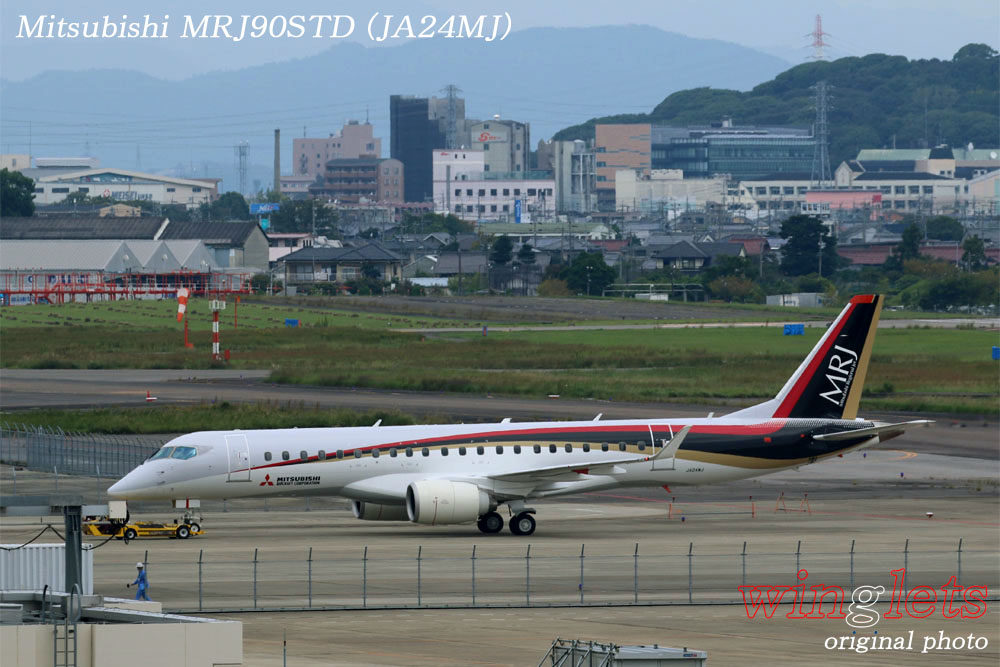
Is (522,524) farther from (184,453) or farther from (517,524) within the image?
(184,453)

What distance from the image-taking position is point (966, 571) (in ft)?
144

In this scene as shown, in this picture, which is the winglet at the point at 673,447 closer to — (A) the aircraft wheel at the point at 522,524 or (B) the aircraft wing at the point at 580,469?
(B) the aircraft wing at the point at 580,469

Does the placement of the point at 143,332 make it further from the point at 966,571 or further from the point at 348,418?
the point at 966,571

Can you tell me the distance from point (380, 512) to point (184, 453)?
6777 mm

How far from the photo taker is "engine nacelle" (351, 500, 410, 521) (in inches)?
2005

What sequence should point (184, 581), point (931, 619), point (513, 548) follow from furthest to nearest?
point (513, 548) → point (184, 581) → point (931, 619)

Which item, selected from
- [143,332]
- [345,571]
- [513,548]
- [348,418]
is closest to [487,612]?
[345,571]

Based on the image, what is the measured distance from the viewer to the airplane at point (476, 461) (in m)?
49.8

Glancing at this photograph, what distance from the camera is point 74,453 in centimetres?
6856

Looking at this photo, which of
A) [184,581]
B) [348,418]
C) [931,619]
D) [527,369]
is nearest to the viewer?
[931,619]

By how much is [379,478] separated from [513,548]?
211 inches

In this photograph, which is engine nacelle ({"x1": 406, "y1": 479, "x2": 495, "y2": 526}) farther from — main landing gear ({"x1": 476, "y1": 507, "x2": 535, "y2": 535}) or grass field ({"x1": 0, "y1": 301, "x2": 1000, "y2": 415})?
grass field ({"x1": 0, "y1": 301, "x2": 1000, "y2": 415})

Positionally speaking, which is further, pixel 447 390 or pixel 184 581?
pixel 447 390

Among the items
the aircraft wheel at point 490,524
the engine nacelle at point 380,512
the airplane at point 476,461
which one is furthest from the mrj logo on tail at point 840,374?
the engine nacelle at point 380,512
